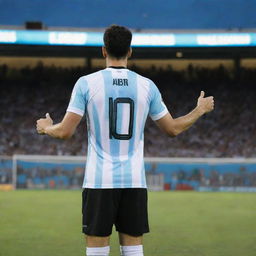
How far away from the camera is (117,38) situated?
12.3 ft

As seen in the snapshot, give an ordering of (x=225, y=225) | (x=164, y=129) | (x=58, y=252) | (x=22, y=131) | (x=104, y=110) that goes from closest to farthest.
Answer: (x=104, y=110) < (x=164, y=129) < (x=58, y=252) < (x=225, y=225) < (x=22, y=131)

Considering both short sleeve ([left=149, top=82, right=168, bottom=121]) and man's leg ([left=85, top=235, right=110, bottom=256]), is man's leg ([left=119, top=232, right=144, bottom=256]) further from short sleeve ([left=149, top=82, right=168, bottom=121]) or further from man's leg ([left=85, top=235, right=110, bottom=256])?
short sleeve ([left=149, top=82, right=168, bottom=121])

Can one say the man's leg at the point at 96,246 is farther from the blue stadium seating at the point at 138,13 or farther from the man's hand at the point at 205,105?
the blue stadium seating at the point at 138,13

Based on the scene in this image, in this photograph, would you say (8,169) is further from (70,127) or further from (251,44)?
(70,127)

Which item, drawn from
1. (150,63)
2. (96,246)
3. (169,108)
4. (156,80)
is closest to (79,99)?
(96,246)

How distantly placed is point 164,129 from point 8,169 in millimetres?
17338

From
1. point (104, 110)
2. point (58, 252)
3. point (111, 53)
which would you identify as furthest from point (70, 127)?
point (58, 252)

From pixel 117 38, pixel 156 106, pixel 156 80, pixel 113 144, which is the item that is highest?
pixel 156 80

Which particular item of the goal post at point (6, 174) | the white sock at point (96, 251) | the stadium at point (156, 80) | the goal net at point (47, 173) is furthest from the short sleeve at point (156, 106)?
the goal post at point (6, 174)

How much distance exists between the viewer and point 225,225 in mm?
10562

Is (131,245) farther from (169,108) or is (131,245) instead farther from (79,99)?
(169,108)

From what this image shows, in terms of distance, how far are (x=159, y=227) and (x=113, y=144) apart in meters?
6.73

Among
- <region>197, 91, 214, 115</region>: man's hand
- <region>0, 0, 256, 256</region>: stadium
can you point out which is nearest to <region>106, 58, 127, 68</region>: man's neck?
<region>197, 91, 214, 115</region>: man's hand

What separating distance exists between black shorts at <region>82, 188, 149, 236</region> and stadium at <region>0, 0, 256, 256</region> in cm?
1229
